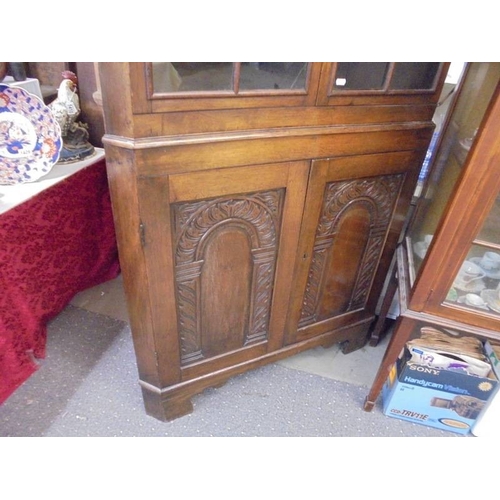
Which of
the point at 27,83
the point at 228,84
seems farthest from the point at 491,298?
the point at 27,83

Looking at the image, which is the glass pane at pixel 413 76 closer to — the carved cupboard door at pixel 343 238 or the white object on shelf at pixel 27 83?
the carved cupboard door at pixel 343 238

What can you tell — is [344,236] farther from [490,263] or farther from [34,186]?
[34,186]

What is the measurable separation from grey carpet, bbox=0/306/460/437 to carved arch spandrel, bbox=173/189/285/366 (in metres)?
0.28

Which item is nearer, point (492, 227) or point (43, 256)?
point (492, 227)

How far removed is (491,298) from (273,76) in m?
0.81

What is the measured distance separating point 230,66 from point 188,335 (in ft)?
2.32

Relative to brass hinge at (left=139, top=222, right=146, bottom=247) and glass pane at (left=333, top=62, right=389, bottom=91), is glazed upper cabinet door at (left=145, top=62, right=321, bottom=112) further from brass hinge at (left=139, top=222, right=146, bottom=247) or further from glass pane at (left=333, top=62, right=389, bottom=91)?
brass hinge at (left=139, top=222, right=146, bottom=247)

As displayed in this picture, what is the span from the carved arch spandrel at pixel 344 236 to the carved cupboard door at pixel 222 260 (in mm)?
97

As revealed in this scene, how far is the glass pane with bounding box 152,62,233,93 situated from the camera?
695 millimetres

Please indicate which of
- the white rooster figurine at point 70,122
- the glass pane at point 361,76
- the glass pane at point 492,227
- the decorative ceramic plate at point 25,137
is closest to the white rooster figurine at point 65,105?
the white rooster figurine at point 70,122

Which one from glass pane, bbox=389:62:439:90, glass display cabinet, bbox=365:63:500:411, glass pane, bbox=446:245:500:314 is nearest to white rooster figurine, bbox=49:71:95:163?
glass pane, bbox=389:62:439:90

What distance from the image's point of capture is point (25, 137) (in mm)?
1264

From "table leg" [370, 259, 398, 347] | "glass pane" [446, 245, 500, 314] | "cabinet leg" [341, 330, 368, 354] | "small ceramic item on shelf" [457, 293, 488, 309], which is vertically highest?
"glass pane" [446, 245, 500, 314]
